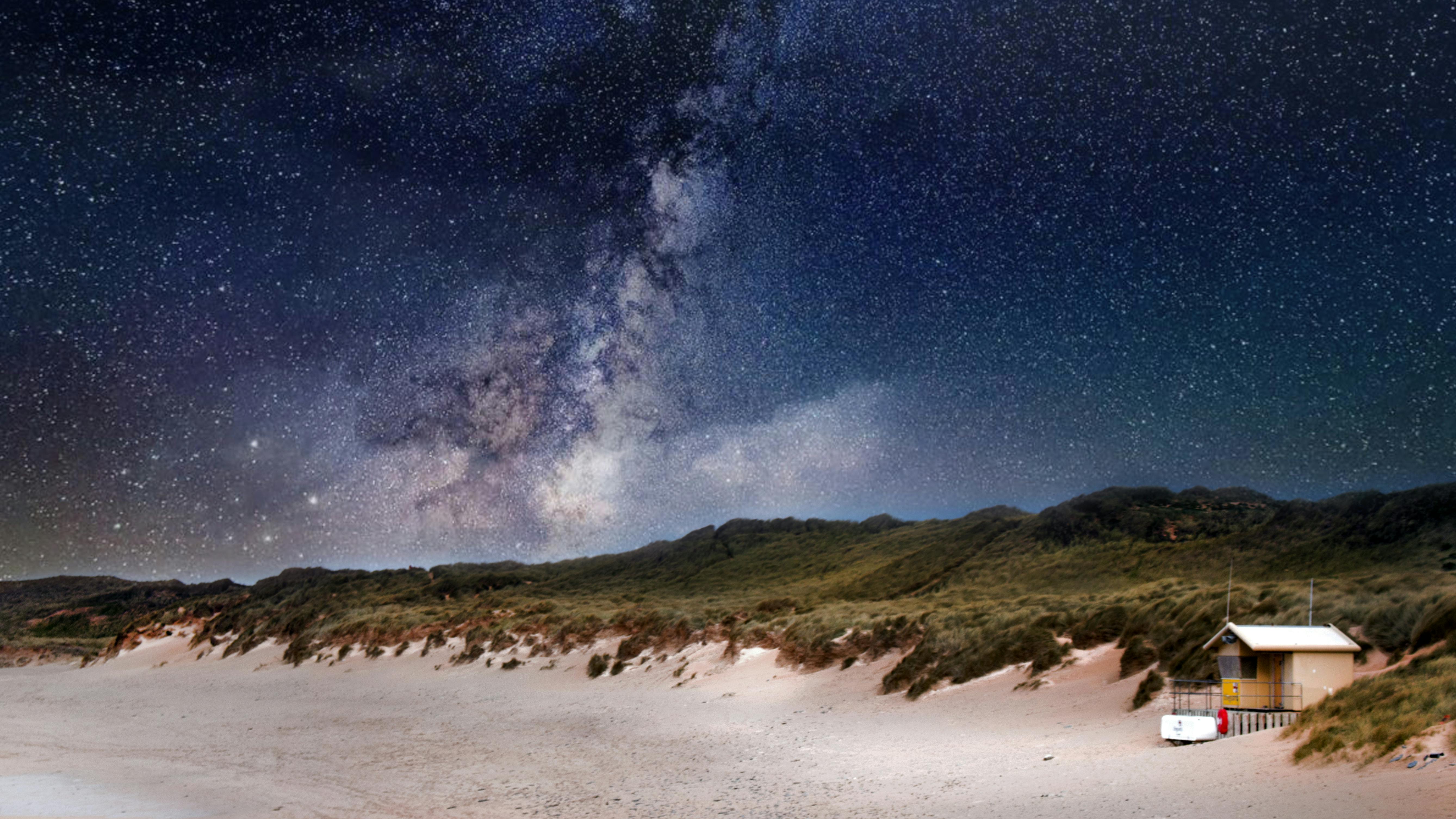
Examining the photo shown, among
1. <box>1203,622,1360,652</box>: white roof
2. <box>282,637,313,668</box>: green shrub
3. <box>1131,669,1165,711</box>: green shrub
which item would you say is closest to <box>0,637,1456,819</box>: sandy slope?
<box>1131,669,1165,711</box>: green shrub

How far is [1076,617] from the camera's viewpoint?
73.2 feet

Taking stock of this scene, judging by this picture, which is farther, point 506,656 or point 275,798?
point 506,656

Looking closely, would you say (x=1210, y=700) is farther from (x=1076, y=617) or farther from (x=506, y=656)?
(x=506, y=656)

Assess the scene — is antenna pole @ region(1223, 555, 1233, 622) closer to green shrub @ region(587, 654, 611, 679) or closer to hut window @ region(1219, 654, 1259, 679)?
hut window @ region(1219, 654, 1259, 679)

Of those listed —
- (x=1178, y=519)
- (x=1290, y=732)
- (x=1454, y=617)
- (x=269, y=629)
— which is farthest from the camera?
(x=1178, y=519)

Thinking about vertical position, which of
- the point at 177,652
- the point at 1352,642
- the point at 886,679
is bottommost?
the point at 177,652

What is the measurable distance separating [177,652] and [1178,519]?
61.3m

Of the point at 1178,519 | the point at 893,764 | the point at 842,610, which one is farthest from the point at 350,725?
the point at 1178,519

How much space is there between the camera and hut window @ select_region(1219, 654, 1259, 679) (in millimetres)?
15117

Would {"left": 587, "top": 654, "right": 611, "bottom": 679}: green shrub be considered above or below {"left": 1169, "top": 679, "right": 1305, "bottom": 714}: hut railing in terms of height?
below

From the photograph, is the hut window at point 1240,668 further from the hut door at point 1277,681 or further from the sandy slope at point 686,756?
the sandy slope at point 686,756

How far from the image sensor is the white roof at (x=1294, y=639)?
14406 mm

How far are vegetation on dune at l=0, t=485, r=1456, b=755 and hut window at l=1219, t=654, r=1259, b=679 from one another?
124 centimetres

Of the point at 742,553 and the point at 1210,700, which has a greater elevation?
the point at 742,553
